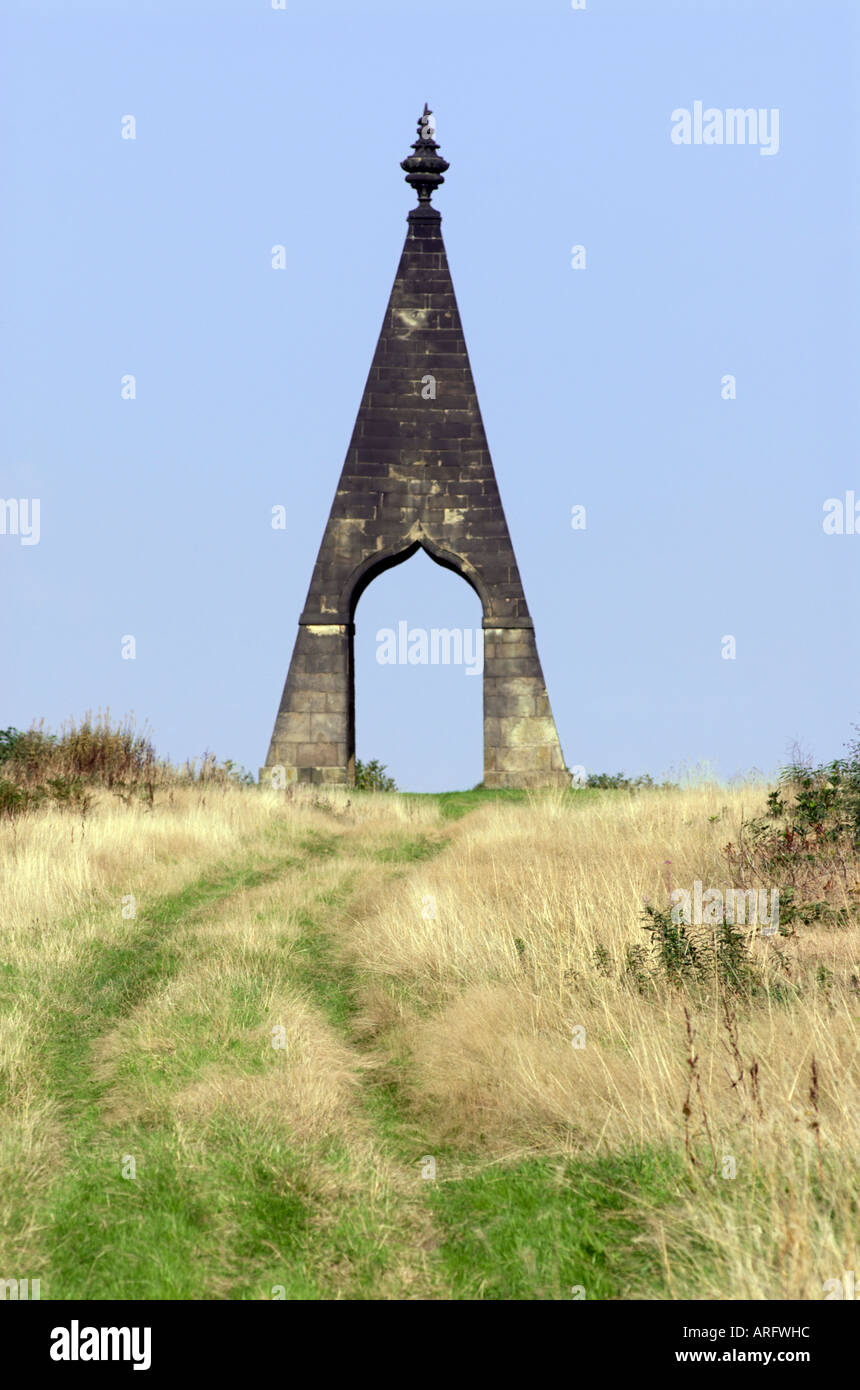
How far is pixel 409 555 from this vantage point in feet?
77.7

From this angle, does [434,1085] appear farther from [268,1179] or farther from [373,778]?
[373,778]

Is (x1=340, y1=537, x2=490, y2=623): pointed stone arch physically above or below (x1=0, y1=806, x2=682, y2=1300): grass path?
above

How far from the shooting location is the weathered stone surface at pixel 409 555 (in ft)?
75.3

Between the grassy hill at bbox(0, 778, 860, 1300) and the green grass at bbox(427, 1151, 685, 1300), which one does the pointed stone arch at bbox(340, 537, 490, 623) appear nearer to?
the grassy hill at bbox(0, 778, 860, 1300)

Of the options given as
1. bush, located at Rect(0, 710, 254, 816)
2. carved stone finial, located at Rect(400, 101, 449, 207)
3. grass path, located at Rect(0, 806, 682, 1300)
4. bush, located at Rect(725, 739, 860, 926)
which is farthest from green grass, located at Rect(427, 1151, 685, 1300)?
carved stone finial, located at Rect(400, 101, 449, 207)

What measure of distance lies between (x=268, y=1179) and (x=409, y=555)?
1858 cm

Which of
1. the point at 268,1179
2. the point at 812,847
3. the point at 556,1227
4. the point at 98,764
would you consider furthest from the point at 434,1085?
the point at 98,764

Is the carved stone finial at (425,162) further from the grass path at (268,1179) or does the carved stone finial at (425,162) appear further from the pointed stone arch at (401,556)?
the grass path at (268,1179)

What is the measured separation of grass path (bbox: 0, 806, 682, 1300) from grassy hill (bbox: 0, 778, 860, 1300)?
2cm

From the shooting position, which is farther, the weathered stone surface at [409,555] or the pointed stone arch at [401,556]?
the pointed stone arch at [401,556]

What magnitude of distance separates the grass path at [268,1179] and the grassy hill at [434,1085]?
0.02 metres

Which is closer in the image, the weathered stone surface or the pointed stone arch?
the weathered stone surface

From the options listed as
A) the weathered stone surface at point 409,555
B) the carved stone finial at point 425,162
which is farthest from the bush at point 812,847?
the carved stone finial at point 425,162

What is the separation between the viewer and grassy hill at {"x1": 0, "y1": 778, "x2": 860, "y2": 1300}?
5020 mm
